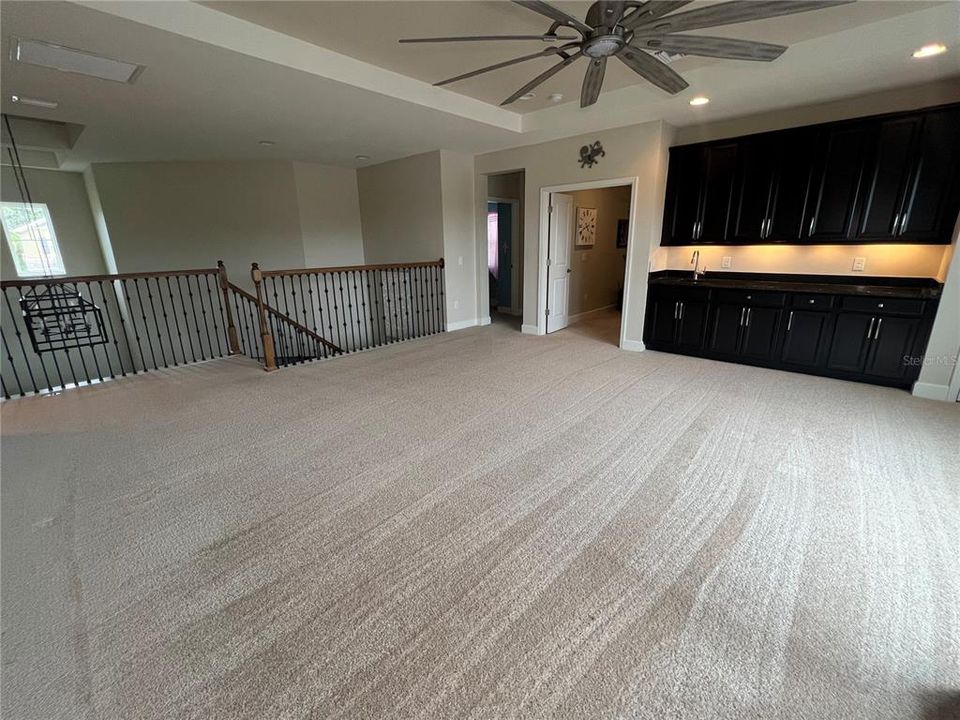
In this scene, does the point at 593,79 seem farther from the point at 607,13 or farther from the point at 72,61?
the point at 72,61

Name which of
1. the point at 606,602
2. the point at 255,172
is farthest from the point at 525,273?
the point at 606,602

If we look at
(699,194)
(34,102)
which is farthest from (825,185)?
(34,102)

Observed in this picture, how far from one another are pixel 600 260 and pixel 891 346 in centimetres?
445

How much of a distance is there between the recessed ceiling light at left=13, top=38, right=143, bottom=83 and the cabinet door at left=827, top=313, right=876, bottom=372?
20.5 ft

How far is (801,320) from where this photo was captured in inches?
161

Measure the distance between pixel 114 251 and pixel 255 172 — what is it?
7.76 ft

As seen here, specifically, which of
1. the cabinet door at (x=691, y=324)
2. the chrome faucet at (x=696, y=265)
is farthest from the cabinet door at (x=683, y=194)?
the cabinet door at (x=691, y=324)

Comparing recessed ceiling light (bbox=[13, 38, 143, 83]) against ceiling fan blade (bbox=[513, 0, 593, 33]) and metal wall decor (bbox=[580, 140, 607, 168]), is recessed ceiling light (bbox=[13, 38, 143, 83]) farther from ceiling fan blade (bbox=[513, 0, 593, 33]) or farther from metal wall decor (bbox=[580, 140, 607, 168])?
metal wall decor (bbox=[580, 140, 607, 168])

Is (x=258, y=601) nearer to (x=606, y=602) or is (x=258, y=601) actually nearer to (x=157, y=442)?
(x=606, y=602)

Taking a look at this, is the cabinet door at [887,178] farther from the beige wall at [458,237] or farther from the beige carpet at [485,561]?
the beige wall at [458,237]

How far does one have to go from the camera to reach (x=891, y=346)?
3.68 m

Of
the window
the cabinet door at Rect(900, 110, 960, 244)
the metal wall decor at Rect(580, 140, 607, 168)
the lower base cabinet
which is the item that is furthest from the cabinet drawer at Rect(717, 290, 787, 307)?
the window

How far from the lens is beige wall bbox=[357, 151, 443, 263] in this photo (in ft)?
20.1

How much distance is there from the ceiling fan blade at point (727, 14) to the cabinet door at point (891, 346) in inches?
120
